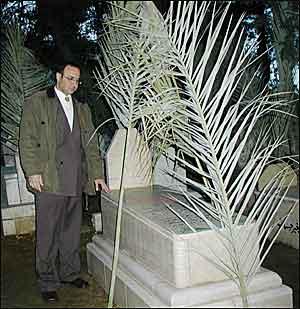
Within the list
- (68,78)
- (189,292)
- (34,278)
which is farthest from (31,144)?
(189,292)

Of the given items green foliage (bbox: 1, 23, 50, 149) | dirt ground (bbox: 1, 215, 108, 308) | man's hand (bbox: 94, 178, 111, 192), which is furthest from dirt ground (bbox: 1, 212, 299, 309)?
green foliage (bbox: 1, 23, 50, 149)

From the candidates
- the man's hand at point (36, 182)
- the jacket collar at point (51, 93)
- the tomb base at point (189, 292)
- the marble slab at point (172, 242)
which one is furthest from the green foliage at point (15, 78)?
the tomb base at point (189, 292)

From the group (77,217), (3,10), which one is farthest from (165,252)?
(3,10)

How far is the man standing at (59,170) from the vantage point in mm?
1069

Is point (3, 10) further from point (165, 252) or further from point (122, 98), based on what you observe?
point (165, 252)

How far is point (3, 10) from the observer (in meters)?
1.22

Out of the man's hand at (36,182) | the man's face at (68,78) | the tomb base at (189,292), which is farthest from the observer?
the man's hand at (36,182)

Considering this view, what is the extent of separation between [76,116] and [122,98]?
12 cm

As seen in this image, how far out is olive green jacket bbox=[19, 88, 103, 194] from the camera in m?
1.07

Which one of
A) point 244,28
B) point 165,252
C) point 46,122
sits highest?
point 244,28

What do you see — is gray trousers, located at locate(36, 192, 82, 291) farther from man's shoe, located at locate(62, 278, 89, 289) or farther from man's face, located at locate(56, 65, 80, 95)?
man's face, located at locate(56, 65, 80, 95)

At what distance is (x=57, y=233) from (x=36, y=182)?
5.6 inches

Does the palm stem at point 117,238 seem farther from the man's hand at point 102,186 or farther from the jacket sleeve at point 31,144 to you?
the jacket sleeve at point 31,144

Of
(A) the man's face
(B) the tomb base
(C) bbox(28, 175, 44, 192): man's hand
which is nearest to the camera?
(B) the tomb base
